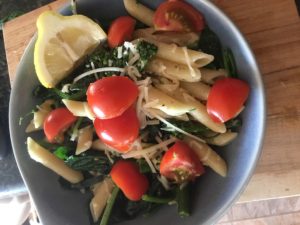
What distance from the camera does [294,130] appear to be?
0.92m

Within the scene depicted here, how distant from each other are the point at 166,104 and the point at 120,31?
0.18m

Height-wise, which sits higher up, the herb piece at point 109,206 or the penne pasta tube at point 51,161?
the penne pasta tube at point 51,161

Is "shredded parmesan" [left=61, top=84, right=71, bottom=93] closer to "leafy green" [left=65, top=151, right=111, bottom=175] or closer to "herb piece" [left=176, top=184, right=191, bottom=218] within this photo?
→ "leafy green" [left=65, top=151, right=111, bottom=175]

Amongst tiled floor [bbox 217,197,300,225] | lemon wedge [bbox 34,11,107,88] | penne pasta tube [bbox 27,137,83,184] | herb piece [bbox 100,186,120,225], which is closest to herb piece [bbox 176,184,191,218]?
herb piece [bbox 100,186,120,225]

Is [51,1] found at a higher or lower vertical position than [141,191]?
higher

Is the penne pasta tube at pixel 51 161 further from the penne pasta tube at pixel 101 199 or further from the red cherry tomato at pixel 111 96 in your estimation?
the red cherry tomato at pixel 111 96

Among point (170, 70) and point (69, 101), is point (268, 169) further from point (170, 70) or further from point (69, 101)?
point (69, 101)

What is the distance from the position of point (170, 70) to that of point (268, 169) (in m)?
0.29

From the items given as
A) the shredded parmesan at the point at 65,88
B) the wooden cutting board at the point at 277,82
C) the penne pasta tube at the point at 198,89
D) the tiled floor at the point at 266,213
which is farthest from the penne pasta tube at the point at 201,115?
the tiled floor at the point at 266,213

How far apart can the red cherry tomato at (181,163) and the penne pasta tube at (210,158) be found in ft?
0.03

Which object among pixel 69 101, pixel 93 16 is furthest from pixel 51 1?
pixel 69 101

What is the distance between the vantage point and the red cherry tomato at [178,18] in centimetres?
88

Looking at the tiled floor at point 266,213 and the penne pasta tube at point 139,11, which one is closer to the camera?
the penne pasta tube at point 139,11

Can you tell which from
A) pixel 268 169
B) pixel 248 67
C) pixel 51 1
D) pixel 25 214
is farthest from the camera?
pixel 25 214
